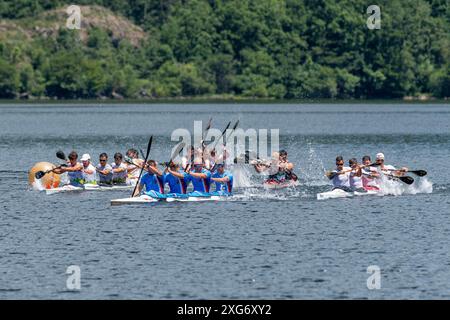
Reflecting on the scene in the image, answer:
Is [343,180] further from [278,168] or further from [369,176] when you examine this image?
[278,168]

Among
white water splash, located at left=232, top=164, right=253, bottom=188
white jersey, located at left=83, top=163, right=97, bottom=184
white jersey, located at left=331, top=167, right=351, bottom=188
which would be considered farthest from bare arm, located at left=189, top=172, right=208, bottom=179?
white water splash, located at left=232, top=164, right=253, bottom=188

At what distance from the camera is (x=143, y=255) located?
4116 cm

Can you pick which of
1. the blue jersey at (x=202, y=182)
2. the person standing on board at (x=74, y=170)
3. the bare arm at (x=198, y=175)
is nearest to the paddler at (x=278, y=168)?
the blue jersey at (x=202, y=182)

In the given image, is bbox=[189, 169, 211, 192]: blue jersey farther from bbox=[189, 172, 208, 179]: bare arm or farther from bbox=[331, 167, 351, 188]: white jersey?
bbox=[331, 167, 351, 188]: white jersey

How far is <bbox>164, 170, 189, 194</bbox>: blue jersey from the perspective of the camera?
172 feet

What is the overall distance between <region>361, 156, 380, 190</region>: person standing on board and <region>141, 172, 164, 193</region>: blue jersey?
28.3 ft

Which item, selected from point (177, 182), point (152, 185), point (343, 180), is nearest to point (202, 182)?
point (177, 182)

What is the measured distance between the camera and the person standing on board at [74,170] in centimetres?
5645

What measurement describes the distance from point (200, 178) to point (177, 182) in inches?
38.5

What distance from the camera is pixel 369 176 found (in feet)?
182

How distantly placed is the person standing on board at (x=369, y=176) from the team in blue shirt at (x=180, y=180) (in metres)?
5.77
